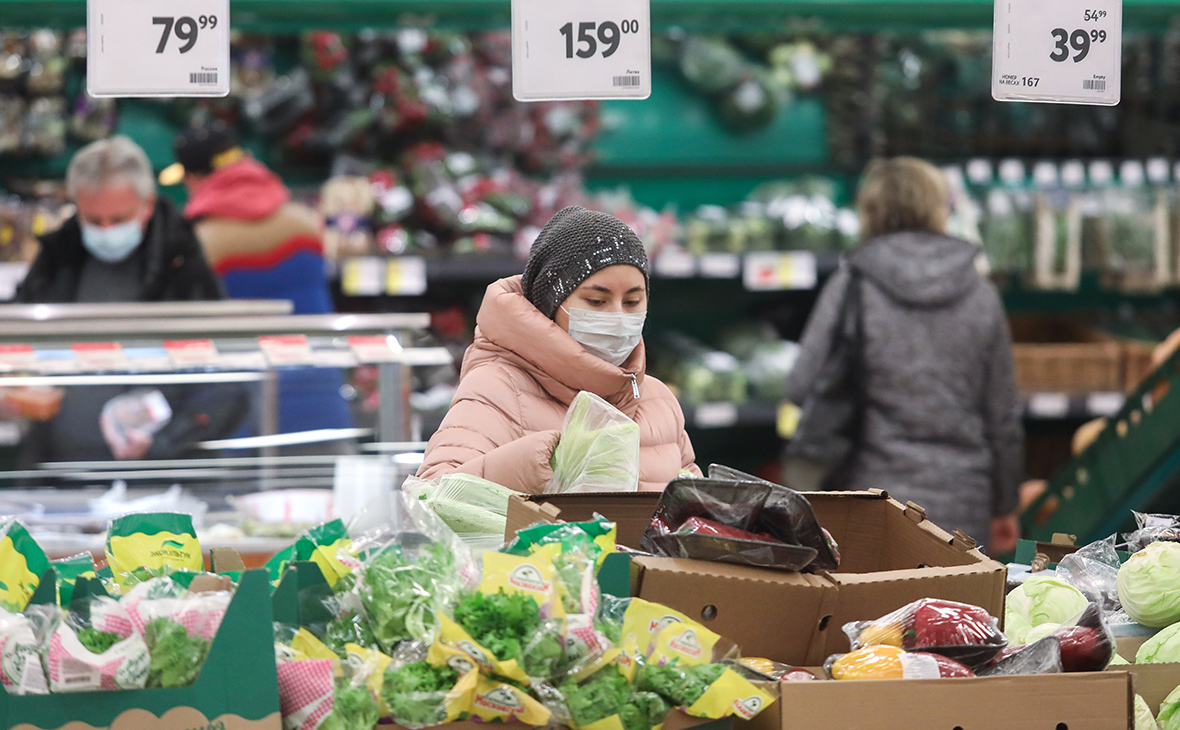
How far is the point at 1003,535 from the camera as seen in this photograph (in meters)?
4.34

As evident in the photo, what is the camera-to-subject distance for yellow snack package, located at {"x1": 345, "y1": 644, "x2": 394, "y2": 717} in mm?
1303

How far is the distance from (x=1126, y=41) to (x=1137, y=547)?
4.48 metres

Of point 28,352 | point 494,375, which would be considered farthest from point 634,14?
point 28,352

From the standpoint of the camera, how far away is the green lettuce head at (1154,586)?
1.84 meters

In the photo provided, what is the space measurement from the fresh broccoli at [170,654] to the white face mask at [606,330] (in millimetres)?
1252

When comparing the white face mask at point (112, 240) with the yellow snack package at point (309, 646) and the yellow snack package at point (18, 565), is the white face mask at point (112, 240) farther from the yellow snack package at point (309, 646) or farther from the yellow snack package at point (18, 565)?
the yellow snack package at point (309, 646)

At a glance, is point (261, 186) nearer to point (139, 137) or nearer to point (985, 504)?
point (139, 137)

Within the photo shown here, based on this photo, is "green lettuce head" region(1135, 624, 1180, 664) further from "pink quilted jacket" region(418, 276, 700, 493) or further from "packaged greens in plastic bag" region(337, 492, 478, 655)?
"packaged greens in plastic bag" region(337, 492, 478, 655)

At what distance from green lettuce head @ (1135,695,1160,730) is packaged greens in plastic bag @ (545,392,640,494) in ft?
2.57

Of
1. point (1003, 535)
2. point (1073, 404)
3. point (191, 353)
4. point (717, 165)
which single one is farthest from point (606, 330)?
point (717, 165)

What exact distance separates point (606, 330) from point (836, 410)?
6.51ft

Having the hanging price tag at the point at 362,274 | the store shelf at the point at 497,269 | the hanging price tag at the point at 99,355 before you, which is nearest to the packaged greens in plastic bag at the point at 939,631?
the hanging price tag at the point at 99,355

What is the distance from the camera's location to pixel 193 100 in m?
5.62

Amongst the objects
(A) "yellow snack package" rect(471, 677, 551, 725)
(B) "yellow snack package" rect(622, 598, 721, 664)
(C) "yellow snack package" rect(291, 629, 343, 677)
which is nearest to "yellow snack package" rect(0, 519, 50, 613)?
(C) "yellow snack package" rect(291, 629, 343, 677)
